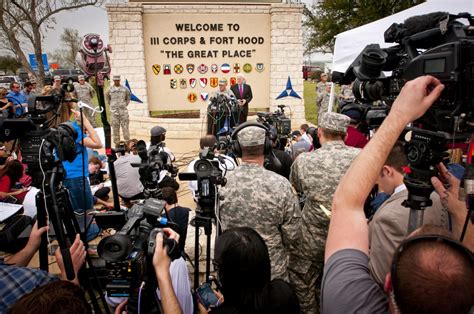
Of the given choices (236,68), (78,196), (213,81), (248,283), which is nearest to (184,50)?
(213,81)

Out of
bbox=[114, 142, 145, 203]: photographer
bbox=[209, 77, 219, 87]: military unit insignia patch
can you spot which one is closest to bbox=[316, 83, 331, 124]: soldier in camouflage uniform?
bbox=[209, 77, 219, 87]: military unit insignia patch

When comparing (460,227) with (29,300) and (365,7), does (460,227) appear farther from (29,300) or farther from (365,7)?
(365,7)

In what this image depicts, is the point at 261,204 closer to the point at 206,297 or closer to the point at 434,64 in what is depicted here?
the point at 206,297

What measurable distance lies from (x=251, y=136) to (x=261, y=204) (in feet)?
1.80

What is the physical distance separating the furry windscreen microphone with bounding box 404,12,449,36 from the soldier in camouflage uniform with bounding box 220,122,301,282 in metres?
1.28

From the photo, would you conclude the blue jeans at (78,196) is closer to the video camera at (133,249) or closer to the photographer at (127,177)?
the photographer at (127,177)

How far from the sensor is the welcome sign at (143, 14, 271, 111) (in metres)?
11.5

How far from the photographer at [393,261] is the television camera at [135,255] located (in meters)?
0.85

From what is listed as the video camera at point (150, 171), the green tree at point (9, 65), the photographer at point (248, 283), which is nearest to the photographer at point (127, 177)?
the video camera at point (150, 171)

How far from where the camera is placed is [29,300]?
117 cm

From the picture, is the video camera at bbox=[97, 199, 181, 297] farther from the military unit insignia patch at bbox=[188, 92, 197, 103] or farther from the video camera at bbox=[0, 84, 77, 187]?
the military unit insignia patch at bbox=[188, 92, 197, 103]

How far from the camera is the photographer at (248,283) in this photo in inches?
60.0

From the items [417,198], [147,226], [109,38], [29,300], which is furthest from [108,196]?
[109,38]

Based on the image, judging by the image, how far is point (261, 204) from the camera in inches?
93.6
